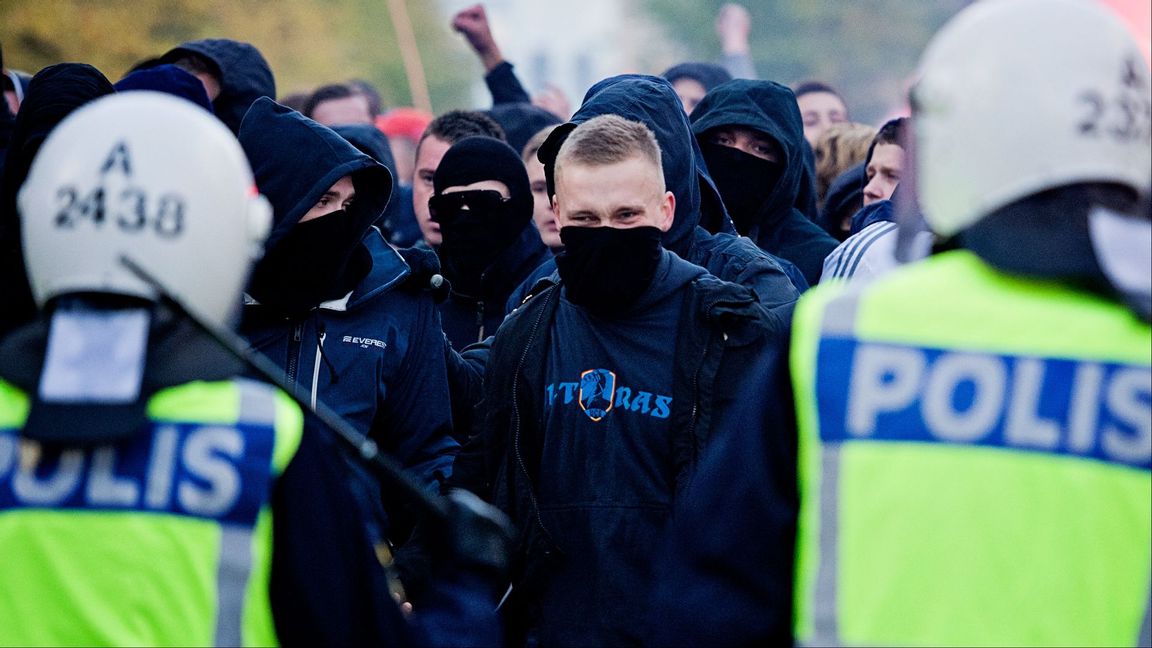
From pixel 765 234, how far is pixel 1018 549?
4069mm

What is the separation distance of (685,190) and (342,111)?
4.22 meters

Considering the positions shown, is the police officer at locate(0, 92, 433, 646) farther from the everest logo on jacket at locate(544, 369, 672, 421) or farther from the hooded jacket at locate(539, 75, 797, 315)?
the hooded jacket at locate(539, 75, 797, 315)

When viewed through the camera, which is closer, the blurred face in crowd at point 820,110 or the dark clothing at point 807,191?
the dark clothing at point 807,191

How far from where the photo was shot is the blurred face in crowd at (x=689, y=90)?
8.56 meters

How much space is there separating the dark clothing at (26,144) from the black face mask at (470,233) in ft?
4.64

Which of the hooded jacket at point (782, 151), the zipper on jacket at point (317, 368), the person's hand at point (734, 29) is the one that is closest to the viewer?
the zipper on jacket at point (317, 368)

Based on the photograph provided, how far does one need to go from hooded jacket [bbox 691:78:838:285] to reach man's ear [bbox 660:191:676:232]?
59.6 inches

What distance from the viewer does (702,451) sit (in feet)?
12.9

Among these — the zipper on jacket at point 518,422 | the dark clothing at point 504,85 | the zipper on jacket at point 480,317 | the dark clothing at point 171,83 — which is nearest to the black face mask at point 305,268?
the zipper on jacket at point 518,422

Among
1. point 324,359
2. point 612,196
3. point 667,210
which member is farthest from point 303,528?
point 667,210

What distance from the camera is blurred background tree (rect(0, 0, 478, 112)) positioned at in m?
12.3

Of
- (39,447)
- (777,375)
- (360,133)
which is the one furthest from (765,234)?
(39,447)

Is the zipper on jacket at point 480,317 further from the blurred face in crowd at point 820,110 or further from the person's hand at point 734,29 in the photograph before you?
the person's hand at point 734,29

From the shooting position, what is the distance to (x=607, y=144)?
4.42 metres
